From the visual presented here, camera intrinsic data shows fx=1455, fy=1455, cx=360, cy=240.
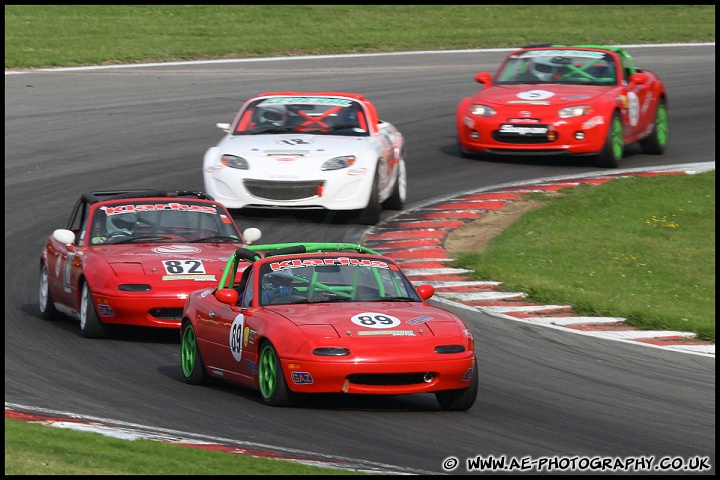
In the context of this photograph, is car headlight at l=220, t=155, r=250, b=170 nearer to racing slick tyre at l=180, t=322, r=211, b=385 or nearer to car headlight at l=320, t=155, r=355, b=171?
car headlight at l=320, t=155, r=355, b=171

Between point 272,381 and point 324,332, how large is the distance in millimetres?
501

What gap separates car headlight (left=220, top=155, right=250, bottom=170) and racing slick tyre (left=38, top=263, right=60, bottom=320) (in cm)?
353

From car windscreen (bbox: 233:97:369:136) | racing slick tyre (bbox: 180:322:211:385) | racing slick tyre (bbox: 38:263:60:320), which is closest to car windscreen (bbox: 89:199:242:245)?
racing slick tyre (bbox: 38:263:60:320)

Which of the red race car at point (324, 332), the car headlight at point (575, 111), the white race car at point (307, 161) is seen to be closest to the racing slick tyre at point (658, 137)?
the car headlight at point (575, 111)

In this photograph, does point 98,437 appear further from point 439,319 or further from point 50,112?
point 50,112

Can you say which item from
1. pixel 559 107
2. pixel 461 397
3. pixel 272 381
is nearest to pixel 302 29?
pixel 559 107

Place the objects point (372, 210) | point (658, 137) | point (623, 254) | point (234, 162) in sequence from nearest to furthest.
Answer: point (623, 254)
point (234, 162)
point (372, 210)
point (658, 137)

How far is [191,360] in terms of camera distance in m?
11.1

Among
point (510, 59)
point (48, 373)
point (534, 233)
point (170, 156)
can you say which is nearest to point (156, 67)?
point (170, 156)

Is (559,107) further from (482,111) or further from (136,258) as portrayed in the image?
(136,258)

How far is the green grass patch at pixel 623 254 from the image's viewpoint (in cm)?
1366

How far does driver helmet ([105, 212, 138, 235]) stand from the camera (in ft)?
44.3

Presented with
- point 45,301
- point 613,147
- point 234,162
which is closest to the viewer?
point 45,301

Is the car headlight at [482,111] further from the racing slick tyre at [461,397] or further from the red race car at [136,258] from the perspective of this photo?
the racing slick tyre at [461,397]
